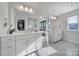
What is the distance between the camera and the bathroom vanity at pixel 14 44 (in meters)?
2.36

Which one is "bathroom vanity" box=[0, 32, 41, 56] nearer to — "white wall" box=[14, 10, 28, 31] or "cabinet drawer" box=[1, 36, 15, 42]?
"cabinet drawer" box=[1, 36, 15, 42]

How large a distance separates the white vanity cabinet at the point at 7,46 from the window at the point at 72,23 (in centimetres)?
311

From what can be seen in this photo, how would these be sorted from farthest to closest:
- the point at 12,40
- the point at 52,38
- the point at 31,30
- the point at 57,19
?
the point at 52,38
the point at 57,19
the point at 31,30
the point at 12,40

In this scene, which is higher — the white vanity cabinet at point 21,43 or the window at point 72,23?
the window at point 72,23

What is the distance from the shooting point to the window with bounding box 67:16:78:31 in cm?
422

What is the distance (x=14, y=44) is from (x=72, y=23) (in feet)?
10.5

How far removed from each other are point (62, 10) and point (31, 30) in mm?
1920

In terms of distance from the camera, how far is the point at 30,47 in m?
3.23

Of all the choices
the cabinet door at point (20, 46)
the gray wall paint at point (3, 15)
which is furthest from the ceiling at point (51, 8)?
the cabinet door at point (20, 46)

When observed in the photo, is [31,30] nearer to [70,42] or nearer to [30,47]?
[30,47]

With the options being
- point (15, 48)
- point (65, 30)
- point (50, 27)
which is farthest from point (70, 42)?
point (15, 48)

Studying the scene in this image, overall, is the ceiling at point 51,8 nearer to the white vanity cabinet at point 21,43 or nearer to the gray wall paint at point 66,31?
the gray wall paint at point 66,31

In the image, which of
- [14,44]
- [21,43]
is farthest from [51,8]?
[14,44]

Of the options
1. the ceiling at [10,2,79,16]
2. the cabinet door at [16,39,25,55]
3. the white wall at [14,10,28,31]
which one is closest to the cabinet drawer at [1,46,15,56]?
the cabinet door at [16,39,25,55]
